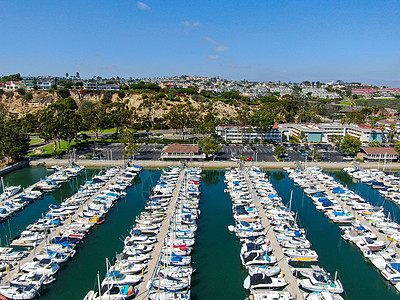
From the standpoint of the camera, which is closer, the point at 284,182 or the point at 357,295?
the point at 357,295

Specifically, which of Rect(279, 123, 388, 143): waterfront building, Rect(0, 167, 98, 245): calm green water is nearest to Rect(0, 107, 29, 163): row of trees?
Rect(0, 167, 98, 245): calm green water

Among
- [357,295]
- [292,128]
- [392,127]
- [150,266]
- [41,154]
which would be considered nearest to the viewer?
[357,295]

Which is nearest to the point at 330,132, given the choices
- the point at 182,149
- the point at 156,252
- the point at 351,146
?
the point at 351,146

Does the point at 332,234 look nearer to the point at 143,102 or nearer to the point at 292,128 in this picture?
the point at 292,128

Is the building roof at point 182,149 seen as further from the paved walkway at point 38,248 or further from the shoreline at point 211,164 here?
the paved walkway at point 38,248

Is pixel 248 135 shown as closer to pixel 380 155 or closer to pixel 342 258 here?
pixel 380 155

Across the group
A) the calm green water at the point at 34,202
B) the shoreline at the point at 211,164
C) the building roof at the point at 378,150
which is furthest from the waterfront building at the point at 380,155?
the calm green water at the point at 34,202

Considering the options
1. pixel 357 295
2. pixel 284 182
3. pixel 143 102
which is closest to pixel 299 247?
pixel 357 295
